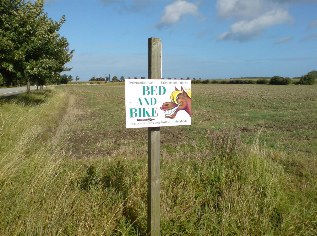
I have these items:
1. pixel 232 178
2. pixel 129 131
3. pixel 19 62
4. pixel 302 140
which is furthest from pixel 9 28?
pixel 232 178

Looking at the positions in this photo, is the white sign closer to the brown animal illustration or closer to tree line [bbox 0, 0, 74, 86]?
the brown animal illustration

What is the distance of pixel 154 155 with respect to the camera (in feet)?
13.0

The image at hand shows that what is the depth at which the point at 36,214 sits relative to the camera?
3744 millimetres

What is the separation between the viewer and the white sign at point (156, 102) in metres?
3.72

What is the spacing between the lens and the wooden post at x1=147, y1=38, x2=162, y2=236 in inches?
153

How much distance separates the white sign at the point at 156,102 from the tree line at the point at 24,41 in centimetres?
1402

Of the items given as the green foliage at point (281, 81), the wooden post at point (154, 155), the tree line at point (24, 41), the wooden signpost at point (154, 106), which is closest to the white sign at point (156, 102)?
the wooden signpost at point (154, 106)

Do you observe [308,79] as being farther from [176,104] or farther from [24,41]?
[176,104]

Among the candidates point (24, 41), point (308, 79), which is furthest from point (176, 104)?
point (308, 79)

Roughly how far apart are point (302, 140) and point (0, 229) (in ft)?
33.4

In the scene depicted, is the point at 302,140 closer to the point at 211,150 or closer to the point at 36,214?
the point at 211,150

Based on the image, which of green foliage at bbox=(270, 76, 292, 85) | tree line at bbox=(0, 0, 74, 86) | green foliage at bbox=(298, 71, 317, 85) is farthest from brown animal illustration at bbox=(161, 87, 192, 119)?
green foliage at bbox=(270, 76, 292, 85)

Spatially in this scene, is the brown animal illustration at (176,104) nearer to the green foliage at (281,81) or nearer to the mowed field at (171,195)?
the mowed field at (171,195)

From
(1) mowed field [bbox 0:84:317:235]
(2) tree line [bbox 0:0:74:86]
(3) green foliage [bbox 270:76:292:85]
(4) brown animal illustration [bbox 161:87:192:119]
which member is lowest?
(1) mowed field [bbox 0:84:317:235]
